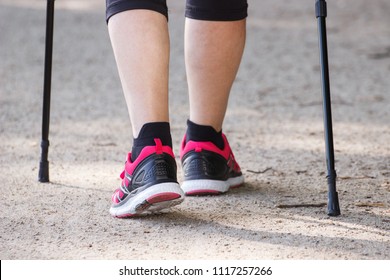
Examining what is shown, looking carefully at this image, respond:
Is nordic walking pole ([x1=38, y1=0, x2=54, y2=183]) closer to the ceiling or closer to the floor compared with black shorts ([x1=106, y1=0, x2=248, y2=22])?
closer to the floor

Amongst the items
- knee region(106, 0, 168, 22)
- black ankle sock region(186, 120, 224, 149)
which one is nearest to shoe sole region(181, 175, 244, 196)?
black ankle sock region(186, 120, 224, 149)

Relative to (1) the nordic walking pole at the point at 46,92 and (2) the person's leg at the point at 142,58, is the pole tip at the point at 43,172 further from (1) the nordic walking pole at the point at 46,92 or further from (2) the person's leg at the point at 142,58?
(2) the person's leg at the point at 142,58

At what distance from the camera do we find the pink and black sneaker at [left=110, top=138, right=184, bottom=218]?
6.84 ft

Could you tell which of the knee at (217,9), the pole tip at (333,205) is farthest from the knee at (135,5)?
the pole tip at (333,205)

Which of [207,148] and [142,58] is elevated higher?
[142,58]

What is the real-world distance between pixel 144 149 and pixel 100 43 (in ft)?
12.6

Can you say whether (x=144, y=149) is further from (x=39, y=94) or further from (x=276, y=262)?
(x=39, y=94)

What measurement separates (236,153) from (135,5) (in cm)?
111

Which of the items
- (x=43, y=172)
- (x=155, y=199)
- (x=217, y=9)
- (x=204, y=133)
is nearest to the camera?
(x=155, y=199)

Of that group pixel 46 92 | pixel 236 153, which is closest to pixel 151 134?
pixel 46 92

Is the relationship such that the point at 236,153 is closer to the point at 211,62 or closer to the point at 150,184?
the point at 211,62

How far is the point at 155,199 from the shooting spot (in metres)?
2.09

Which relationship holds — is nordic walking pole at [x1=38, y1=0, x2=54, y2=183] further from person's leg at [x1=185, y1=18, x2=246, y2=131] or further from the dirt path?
person's leg at [x1=185, y1=18, x2=246, y2=131]

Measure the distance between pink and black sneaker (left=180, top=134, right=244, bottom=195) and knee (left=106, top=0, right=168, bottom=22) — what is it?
20.5 inches
